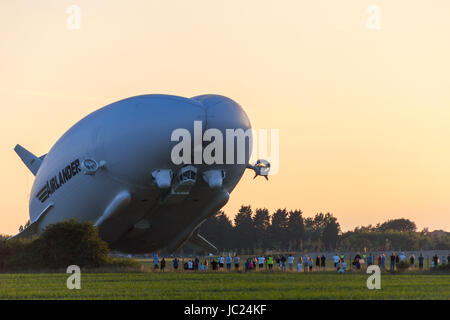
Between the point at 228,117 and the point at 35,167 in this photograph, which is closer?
the point at 228,117

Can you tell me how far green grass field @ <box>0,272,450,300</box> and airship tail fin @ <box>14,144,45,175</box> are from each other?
41.9 m

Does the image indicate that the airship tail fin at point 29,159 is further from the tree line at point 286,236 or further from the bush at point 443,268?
the tree line at point 286,236

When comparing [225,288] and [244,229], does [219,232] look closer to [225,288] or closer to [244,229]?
[244,229]

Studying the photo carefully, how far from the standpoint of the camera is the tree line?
520ft

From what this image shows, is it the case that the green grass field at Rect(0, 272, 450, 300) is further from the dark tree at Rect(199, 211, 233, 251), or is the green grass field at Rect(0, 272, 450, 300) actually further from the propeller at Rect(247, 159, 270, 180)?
the dark tree at Rect(199, 211, 233, 251)

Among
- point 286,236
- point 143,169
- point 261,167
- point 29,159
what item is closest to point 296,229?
point 286,236

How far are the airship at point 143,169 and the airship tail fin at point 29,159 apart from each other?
12.3m

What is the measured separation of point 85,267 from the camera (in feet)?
173

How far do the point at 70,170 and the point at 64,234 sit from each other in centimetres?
982

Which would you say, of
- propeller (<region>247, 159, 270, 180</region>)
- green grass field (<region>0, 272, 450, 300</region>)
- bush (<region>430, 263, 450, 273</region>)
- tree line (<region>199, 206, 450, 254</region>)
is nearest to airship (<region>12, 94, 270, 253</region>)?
propeller (<region>247, 159, 270, 180</region>)

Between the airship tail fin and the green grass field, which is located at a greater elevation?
the airship tail fin
